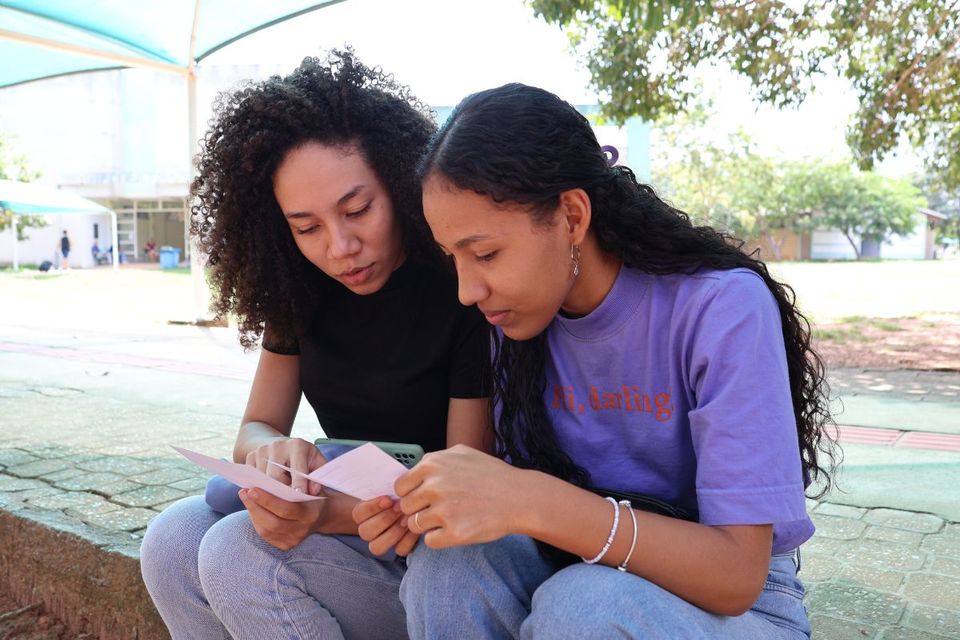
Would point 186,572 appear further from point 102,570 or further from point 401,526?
point 102,570

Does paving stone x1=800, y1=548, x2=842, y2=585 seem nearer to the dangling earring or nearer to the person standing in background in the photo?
the dangling earring

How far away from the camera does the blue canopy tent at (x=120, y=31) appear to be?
6316mm

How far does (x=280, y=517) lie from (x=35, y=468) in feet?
8.67

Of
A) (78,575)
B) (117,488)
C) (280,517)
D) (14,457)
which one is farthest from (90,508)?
(280,517)

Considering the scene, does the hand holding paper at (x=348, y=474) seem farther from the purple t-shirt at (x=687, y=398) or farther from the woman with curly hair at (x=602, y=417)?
the purple t-shirt at (x=687, y=398)

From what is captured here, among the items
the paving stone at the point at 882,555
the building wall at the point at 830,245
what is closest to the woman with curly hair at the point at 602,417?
the paving stone at the point at 882,555

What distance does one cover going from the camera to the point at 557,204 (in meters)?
1.49

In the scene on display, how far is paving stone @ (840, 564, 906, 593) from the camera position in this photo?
2.39m

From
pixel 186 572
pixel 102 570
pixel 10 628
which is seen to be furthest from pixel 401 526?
pixel 10 628

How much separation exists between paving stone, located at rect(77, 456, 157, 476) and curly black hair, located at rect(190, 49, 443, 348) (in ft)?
5.86

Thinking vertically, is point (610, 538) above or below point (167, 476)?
above

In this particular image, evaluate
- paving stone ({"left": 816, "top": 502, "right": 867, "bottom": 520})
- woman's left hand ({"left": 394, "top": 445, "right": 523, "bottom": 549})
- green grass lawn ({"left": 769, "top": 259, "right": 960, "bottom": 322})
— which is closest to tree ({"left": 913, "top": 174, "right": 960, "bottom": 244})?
green grass lawn ({"left": 769, "top": 259, "right": 960, "bottom": 322})

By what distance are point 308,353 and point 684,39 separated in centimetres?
659

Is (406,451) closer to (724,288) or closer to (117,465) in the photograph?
(724,288)
